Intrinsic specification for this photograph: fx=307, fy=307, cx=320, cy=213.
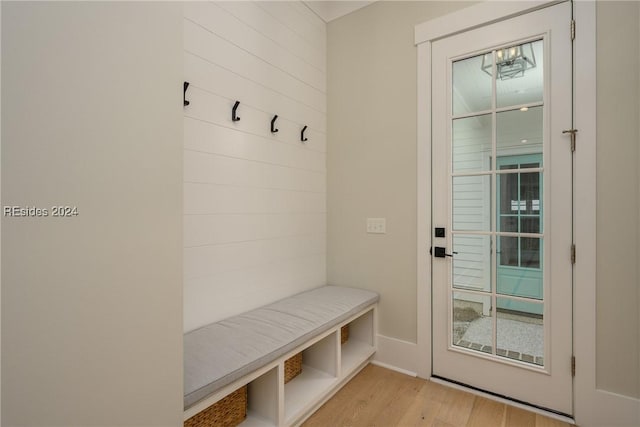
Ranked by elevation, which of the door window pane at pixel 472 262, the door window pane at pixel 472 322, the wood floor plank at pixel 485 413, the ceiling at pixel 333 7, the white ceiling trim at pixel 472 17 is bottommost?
the wood floor plank at pixel 485 413

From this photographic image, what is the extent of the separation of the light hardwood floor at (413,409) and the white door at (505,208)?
122 millimetres

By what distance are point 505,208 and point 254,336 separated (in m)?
1.64

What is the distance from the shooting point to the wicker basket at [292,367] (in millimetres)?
1819

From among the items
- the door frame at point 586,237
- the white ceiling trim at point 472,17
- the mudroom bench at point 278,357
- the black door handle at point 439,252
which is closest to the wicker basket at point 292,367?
the mudroom bench at point 278,357

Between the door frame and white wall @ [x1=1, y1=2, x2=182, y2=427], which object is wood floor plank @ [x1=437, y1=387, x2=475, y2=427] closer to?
the door frame

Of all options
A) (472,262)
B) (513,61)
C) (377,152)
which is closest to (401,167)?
(377,152)

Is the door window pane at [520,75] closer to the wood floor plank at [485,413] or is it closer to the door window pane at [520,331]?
the door window pane at [520,331]

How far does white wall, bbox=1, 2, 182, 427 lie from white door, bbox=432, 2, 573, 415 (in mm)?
1741

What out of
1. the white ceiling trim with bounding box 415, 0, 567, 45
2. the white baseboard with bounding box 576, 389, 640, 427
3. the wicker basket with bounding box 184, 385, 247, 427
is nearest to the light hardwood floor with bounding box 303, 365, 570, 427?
the white baseboard with bounding box 576, 389, 640, 427

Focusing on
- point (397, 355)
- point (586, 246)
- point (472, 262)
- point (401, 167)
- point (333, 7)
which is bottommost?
point (397, 355)

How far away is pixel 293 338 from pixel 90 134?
121 cm

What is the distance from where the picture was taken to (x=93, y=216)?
0.73m

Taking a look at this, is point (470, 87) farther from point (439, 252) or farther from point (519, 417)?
point (519, 417)

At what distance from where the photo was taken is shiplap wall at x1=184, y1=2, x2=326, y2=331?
1.63 meters
